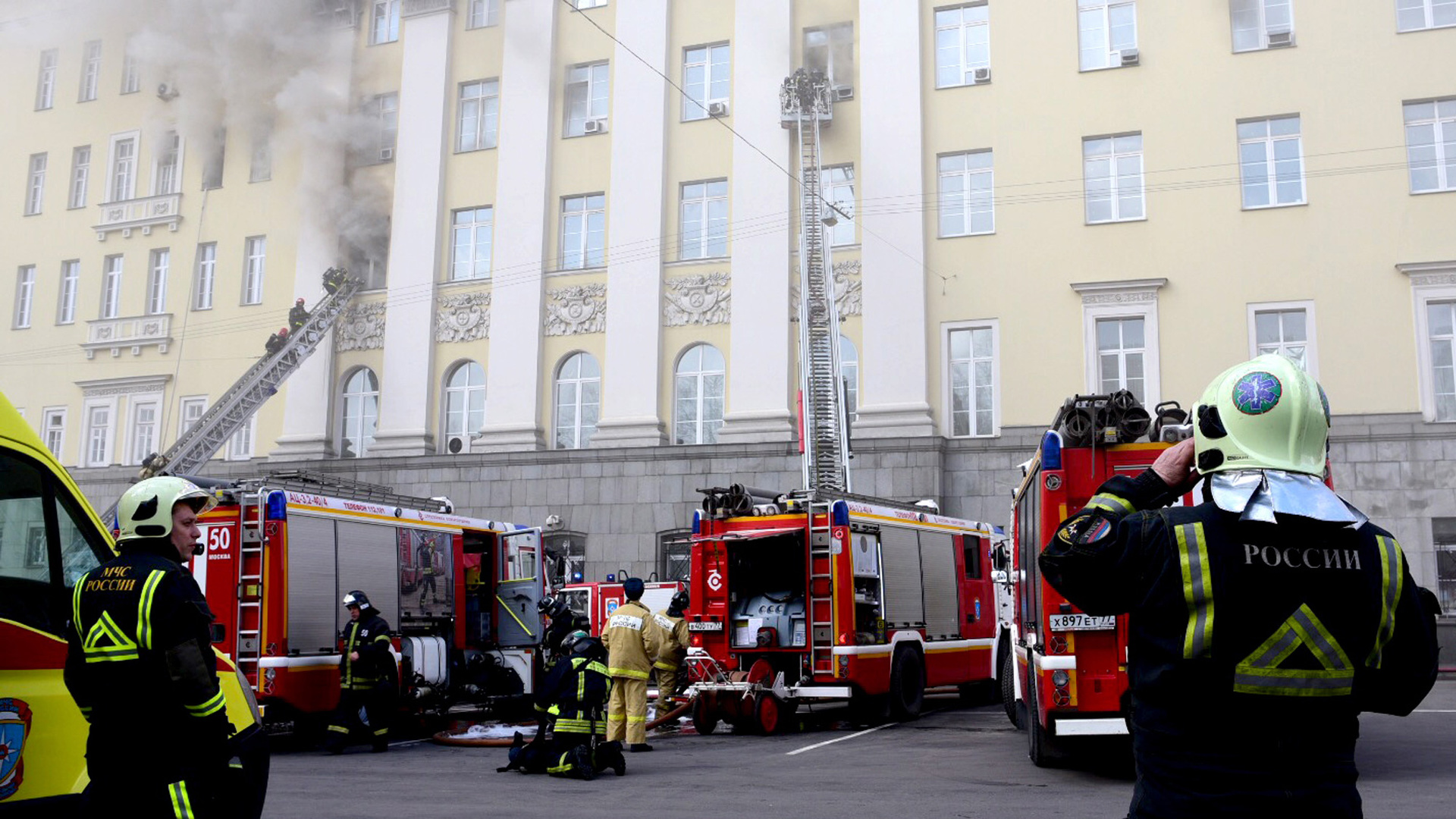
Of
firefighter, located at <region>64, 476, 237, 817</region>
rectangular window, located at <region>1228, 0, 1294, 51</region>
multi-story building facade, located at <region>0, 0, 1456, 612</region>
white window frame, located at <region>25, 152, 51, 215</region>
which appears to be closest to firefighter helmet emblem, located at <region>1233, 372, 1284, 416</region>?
firefighter, located at <region>64, 476, 237, 817</region>

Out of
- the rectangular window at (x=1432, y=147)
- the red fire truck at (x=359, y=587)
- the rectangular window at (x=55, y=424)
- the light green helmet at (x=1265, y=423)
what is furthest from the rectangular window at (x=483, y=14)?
the light green helmet at (x=1265, y=423)

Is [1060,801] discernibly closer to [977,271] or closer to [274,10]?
[977,271]

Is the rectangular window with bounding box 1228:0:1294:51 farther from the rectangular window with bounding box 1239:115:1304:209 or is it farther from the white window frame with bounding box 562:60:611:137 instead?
the white window frame with bounding box 562:60:611:137

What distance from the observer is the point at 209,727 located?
150 inches

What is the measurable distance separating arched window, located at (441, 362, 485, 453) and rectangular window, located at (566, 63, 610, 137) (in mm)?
6023

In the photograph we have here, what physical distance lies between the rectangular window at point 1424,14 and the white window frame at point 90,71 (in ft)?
106

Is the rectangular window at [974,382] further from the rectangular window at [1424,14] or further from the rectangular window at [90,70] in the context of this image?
the rectangular window at [90,70]

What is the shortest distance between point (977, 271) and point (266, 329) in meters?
17.5

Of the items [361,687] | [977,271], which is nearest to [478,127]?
[977,271]

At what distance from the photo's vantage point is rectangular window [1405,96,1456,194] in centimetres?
2348

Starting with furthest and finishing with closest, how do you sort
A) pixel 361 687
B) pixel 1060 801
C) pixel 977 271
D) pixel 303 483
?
pixel 977 271
pixel 303 483
pixel 361 687
pixel 1060 801

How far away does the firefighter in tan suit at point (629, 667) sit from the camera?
12602mm

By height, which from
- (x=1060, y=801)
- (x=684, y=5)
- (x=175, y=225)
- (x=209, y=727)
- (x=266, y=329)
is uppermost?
(x=684, y=5)

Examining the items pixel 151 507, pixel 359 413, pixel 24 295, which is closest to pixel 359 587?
pixel 151 507
